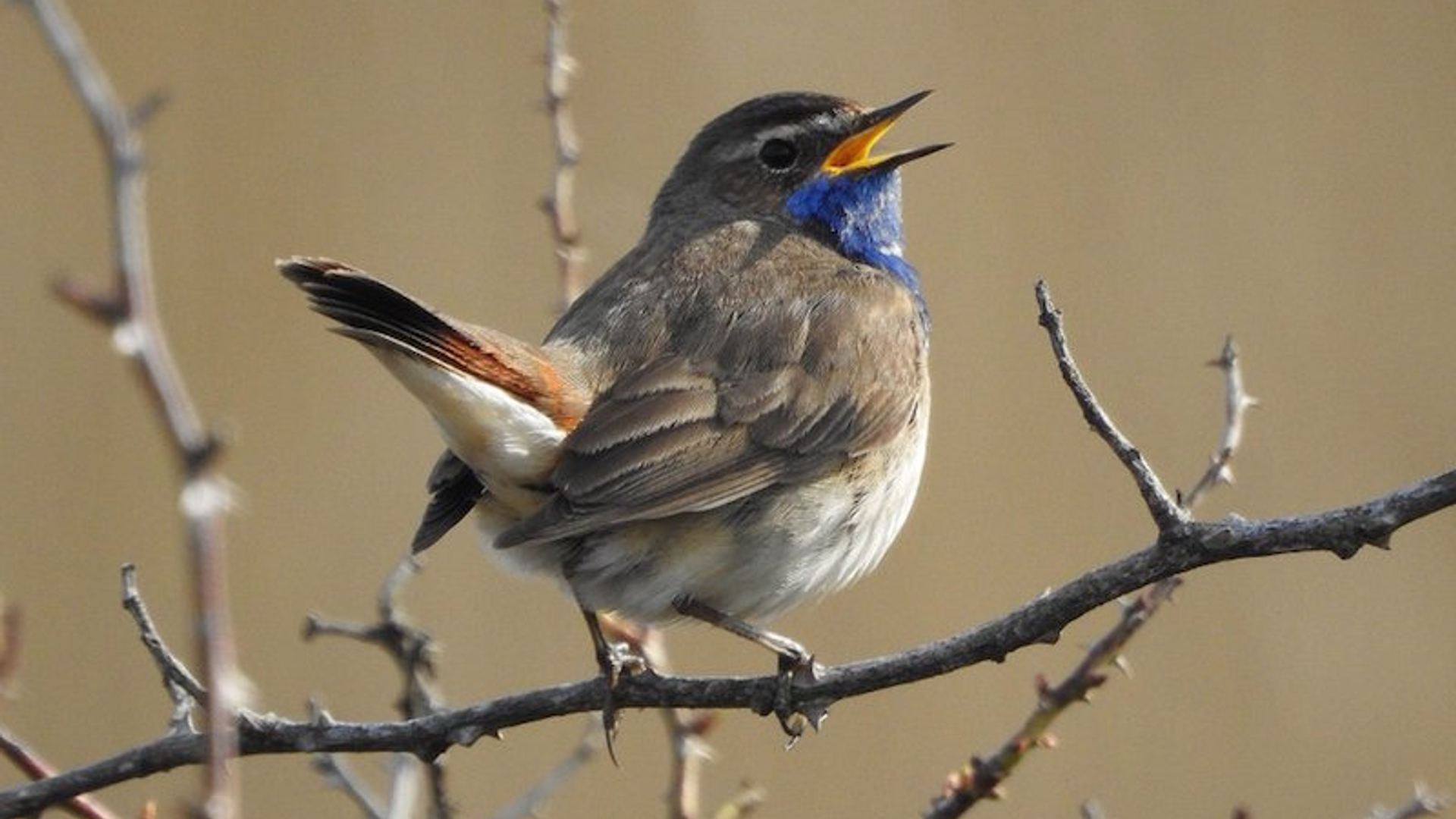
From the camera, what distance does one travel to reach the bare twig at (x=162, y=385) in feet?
4.49

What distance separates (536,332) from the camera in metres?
6.39

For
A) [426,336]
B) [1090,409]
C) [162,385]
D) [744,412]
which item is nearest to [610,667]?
[426,336]

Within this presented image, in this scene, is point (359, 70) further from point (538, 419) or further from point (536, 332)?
point (538, 419)

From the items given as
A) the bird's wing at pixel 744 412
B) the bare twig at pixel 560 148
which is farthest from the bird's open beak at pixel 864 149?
the bare twig at pixel 560 148

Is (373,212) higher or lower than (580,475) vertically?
higher

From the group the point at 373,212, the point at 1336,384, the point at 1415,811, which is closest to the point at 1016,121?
the point at 1336,384

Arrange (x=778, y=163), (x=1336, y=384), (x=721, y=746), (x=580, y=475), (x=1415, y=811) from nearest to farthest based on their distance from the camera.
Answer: (x=1415, y=811) → (x=580, y=475) → (x=778, y=163) → (x=721, y=746) → (x=1336, y=384)

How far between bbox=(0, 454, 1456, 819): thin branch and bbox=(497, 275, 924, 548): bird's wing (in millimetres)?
423

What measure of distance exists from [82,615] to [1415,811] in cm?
420

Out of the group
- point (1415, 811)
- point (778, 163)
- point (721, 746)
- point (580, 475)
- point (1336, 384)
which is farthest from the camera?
point (1336, 384)

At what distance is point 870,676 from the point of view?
286cm

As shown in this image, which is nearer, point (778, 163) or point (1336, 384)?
point (778, 163)

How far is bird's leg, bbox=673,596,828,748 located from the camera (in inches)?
128

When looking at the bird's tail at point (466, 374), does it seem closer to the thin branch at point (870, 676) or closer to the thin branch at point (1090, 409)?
the thin branch at point (870, 676)
